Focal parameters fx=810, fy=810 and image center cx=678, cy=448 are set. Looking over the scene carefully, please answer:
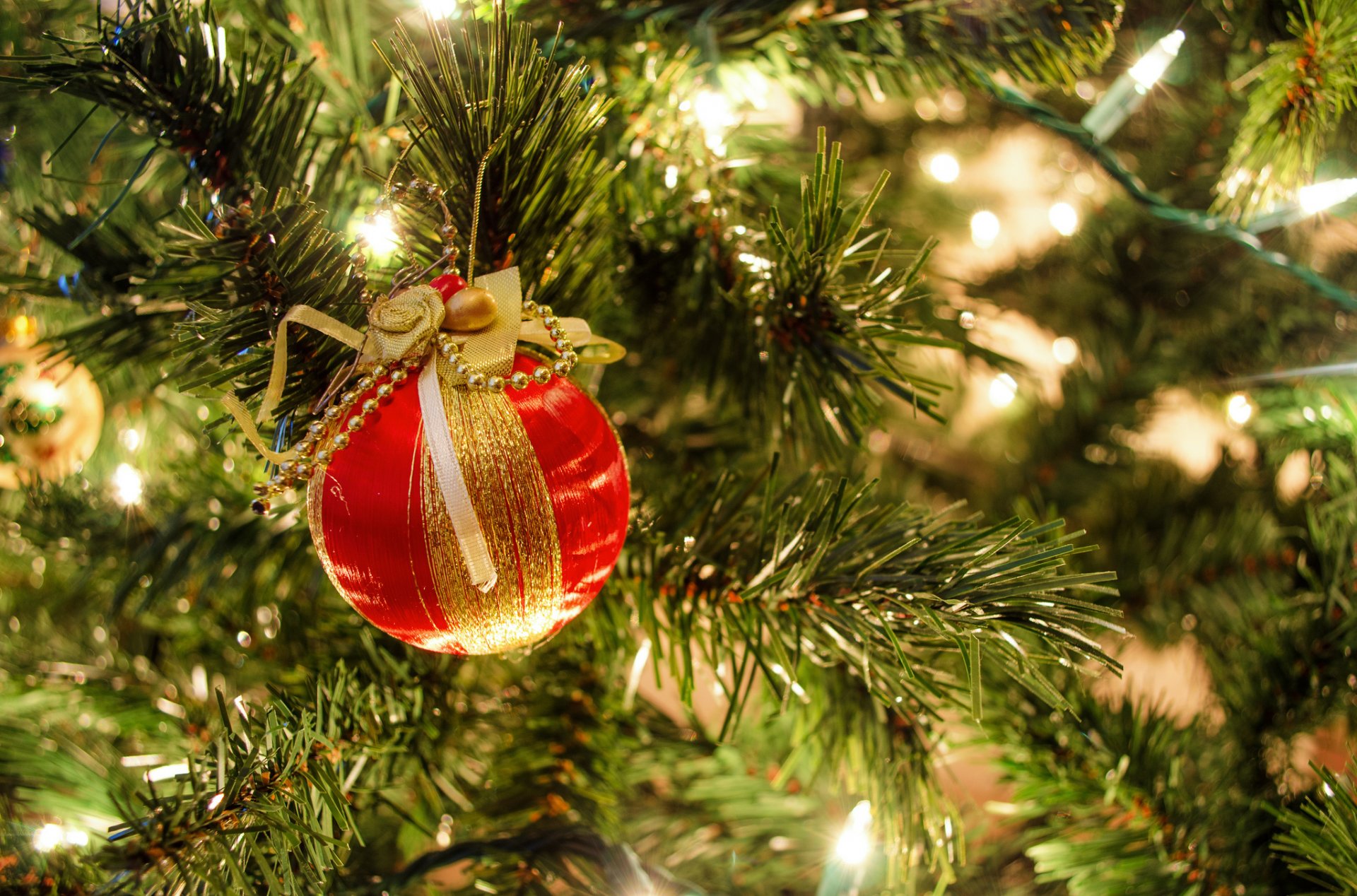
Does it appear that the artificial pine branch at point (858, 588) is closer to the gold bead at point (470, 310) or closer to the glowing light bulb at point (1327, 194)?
the gold bead at point (470, 310)

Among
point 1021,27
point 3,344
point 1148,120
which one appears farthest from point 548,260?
A: point 1148,120

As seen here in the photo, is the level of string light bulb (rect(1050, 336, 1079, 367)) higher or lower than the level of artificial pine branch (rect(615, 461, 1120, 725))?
lower

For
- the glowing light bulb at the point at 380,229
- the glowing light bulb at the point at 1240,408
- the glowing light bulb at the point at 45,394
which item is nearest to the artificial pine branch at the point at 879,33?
the glowing light bulb at the point at 380,229

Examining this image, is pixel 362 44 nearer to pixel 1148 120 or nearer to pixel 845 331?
pixel 845 331

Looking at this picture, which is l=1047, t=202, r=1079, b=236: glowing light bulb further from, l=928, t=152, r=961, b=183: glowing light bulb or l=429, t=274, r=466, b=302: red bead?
l=429, t=274, r=466, b=302: red bead

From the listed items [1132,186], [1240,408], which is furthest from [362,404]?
[1240,408]

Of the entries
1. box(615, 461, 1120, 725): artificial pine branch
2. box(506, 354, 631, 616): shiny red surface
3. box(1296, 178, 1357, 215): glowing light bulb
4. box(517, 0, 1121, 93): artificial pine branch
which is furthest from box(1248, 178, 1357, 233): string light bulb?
box(506, 354, 631, 616): shiny red surface
